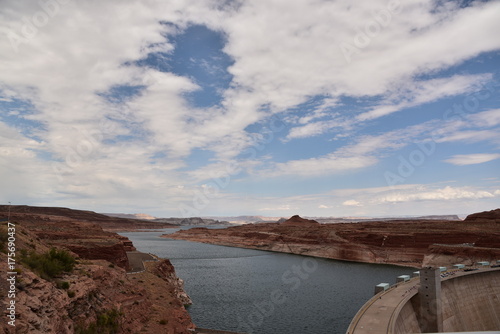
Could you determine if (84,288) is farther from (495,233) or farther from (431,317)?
(495,233)

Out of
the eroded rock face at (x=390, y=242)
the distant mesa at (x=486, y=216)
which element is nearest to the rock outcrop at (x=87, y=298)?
the eroded rock face at (x=390, y=242)

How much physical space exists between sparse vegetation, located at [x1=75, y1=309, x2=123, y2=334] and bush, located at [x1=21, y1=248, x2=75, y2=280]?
15.1ft

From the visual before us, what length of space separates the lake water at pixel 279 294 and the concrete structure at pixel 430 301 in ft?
33.0

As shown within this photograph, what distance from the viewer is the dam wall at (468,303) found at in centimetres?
4476

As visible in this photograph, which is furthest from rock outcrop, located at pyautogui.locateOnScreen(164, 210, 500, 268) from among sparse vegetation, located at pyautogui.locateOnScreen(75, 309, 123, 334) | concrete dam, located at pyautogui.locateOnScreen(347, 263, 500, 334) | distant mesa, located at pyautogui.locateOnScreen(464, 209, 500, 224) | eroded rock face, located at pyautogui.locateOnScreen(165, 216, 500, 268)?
sparse vegetation, located at pyautogui.locateOnScreen(75, 309, 123, 334)

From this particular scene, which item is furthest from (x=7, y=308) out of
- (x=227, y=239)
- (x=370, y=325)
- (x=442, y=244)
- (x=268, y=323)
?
(x=227, y=239)

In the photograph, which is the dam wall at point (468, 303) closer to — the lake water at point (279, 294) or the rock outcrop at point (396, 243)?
the lake water at point (279, 294)

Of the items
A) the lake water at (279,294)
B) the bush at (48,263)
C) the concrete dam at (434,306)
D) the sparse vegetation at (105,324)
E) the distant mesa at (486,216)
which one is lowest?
the lake water at (279,294)

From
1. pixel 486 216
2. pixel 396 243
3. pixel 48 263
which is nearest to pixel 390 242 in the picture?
pixel 396 243

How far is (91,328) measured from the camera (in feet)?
76.8

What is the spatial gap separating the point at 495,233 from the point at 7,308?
125 meters

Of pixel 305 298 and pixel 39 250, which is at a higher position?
pixel 39 250

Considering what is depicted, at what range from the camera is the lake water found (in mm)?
44938

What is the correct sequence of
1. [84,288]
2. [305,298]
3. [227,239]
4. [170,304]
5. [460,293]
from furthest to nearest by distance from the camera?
[227,239] → [305,298] → [460,293] → [170,304] → [84,288]
